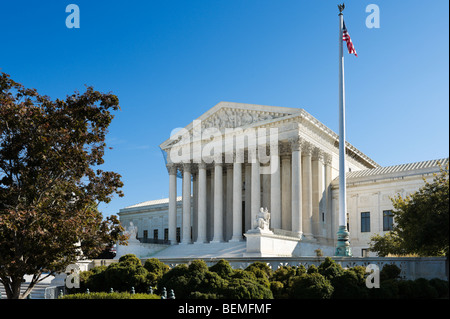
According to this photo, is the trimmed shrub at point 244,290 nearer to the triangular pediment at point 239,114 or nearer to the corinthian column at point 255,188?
the triangular pediment at point 239,114

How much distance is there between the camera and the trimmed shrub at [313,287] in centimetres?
1619

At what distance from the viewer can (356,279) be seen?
1697cm

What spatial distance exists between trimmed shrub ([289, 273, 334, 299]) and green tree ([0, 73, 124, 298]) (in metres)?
6.90

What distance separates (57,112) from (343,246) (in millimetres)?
15181

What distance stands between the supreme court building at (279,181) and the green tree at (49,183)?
1029 inches

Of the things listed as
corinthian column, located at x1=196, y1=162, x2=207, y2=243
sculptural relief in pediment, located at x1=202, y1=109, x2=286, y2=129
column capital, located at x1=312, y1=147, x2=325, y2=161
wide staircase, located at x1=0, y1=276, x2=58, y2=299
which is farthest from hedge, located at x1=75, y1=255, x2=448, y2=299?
corinthian column, located at x1=196, y1=162, x2=207, y2=243

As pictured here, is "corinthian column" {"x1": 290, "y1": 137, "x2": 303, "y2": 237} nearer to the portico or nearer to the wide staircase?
the portico

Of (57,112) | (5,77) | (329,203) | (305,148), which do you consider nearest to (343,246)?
(57,112)

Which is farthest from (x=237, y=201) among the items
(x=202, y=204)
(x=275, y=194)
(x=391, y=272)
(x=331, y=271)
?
(x=331, y=271)

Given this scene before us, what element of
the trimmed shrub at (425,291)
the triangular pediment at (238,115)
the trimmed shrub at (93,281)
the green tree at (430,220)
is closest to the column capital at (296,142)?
the triangular pediment at (238,115)

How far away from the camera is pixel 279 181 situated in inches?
1927

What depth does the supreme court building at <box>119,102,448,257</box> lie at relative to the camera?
47.3 meters
